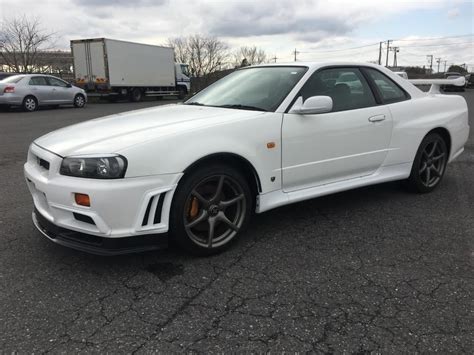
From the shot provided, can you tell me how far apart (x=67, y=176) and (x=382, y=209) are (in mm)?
3037

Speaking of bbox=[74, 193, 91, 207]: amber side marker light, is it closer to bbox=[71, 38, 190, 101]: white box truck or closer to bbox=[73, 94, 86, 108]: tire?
bbox=[73, 94, 86, 108]: tire

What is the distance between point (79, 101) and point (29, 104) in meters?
2.95

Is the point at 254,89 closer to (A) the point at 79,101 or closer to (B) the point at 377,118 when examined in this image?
(B) the point at 377,118

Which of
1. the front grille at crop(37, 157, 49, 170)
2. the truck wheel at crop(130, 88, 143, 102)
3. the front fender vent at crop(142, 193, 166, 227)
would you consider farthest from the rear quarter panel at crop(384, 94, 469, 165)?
the truck wheel at crop(130, 88, 143, 102)

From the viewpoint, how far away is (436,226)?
13.1 ft

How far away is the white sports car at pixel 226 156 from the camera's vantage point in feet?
9.36

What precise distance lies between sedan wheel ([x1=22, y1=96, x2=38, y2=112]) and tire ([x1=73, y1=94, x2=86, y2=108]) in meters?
2.35

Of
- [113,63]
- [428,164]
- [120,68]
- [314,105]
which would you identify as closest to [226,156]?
[314,105]

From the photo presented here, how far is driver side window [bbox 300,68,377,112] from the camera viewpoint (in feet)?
13.0

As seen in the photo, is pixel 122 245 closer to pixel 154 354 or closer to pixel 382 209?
pixel 154 354

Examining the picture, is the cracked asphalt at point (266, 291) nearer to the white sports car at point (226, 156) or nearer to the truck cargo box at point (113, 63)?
the white sports car at point (226, 156)

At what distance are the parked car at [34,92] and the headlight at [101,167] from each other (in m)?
15.0

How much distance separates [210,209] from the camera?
3279 mm

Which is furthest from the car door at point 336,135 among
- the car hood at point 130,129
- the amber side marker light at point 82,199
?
the amber side marker light at point 82,199
